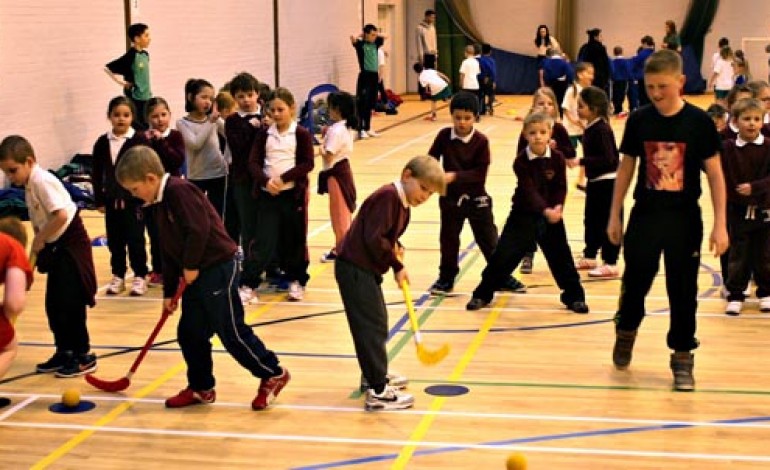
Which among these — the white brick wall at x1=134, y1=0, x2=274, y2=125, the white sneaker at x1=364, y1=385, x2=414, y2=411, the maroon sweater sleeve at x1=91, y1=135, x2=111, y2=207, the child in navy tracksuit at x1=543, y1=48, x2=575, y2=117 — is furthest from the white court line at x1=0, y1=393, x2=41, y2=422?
the child in navy tracksuit at x1=543, y1=48, x2=575, y2=117

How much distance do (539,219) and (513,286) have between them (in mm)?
960

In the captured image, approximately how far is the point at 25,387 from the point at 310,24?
17.2m

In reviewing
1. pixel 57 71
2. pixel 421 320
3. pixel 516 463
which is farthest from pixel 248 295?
pixel 57 71

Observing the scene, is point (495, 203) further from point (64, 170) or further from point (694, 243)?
point (694, 243)

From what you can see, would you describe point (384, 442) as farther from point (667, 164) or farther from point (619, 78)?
point (619, 78)

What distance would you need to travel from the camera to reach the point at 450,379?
21.7 ft

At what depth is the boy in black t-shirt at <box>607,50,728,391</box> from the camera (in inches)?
240

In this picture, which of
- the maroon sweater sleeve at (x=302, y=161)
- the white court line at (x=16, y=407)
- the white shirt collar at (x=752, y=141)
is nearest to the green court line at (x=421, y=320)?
the maroon sweater sleeve at (x=302, y=161)

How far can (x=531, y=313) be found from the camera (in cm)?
815

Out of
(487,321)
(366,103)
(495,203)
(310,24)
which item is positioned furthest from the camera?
(310,24)

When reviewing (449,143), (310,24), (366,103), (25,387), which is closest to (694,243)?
(449,143)

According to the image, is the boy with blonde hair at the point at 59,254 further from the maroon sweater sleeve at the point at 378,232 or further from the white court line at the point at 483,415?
the maroon sweater sleeve at the point at 378,232

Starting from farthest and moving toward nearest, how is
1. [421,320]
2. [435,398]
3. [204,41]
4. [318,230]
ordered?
[204,41] → [318,230] → [421,320] → [435,398]

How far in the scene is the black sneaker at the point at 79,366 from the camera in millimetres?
6742
